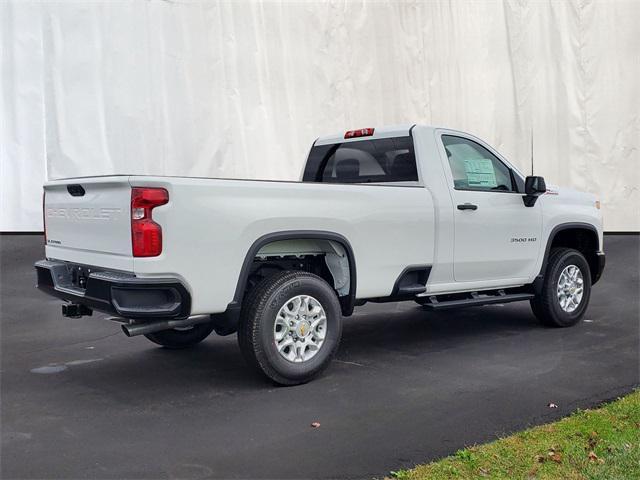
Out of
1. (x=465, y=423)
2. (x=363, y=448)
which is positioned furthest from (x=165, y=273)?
(x=465, y=423)

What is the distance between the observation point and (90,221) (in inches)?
202

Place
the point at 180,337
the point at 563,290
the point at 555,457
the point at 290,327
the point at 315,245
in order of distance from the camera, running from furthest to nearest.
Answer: the point at 563,290 < the point at 180,337 < the point at 315,245 < the point at 290,327 < the point at 555,457

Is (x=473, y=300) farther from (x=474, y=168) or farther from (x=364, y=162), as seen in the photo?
(x=364, y=162)

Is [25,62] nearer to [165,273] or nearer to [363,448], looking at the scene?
[165,273]

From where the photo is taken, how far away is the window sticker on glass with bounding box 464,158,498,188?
6.77 meters

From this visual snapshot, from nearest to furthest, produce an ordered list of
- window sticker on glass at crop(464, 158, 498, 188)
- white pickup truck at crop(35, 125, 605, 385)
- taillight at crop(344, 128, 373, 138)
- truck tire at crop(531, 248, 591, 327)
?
white pickup truck at crop(35, 125, 605, 385)
window sticker on glass at crop(464, 158, 498, 188)
taillight at crop(344, 128, 373, 138)
truck tire at crop(531, 248, 591, 327)

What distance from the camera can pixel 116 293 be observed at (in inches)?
183

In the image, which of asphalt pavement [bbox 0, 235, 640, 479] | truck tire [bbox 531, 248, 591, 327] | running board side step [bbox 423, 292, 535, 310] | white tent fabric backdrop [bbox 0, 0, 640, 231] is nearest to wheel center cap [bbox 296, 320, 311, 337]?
asphalt pavement [bbox 0, 235, 640, 479]

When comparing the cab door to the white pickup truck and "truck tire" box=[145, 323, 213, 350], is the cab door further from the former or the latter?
"truck tire" box=[145, 323, 213, 350]

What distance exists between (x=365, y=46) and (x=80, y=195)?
892cm

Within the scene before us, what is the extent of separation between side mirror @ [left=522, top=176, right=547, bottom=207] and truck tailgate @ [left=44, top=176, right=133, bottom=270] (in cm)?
407

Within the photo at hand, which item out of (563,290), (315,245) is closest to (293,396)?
(315,245)

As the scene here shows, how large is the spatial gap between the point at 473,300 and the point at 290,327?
84.5 inches

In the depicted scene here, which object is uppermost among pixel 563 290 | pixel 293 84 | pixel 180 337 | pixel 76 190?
pixel 293 84
